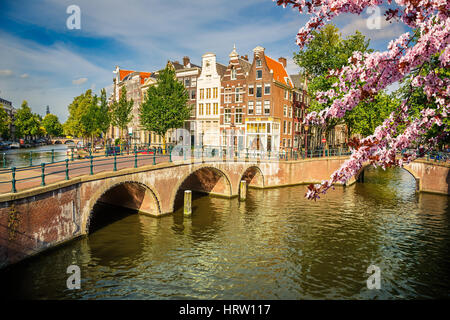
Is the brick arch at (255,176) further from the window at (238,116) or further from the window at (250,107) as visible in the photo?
the window at (238,116)

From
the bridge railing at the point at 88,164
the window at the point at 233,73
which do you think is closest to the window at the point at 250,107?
the window at the point at 233,73

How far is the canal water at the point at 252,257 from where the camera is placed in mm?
11188

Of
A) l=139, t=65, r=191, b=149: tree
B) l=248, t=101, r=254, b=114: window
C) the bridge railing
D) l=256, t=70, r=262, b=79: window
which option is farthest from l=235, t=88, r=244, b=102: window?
the bridge railing

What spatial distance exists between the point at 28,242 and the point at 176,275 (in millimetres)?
6139

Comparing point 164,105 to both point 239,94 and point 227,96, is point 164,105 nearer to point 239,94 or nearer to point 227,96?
point 227,96

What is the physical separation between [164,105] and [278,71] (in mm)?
17055

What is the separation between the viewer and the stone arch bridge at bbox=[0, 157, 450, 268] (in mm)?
11453

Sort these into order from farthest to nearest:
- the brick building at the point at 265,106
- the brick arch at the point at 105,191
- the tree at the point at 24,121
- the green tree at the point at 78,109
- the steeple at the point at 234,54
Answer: the tree at the point at 24,121
the green tree at the point at 78,109
the steeple at the point at 234,54
the brick building at the point at 265,106
the brick arch at the point at 105,191

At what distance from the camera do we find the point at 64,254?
521 inches

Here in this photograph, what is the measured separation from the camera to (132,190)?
20.7m

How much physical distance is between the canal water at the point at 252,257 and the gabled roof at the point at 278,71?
22.8 metres
